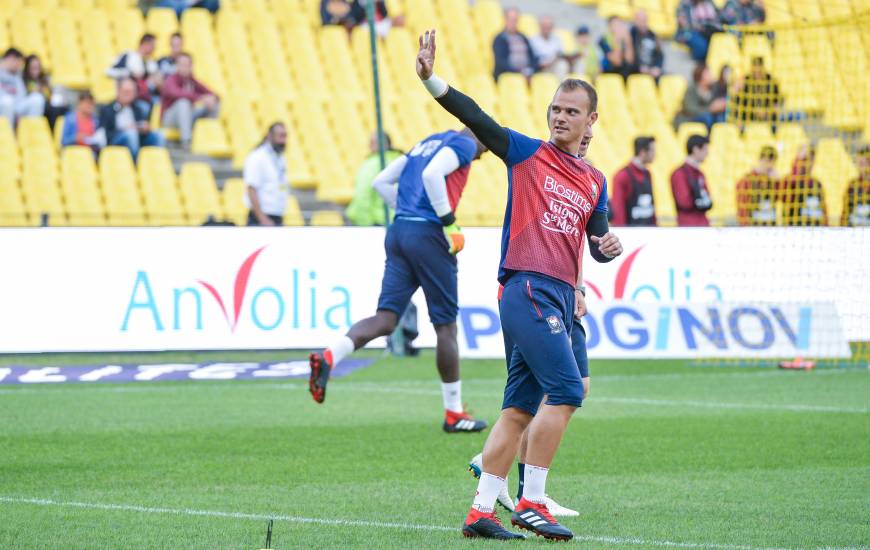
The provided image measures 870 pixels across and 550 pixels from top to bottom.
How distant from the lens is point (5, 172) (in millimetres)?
18438

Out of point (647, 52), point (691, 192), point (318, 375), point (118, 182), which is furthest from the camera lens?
point (647, 52)

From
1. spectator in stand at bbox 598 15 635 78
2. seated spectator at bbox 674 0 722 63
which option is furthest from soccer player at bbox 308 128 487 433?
seated spectator at bbox 674 0 722 63

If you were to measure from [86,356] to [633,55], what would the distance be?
1239 cm

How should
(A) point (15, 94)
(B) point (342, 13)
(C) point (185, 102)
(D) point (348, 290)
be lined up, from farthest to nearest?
(B) point (342, 13)
(C) point (185, 102)
(A) point (15, 94)
(D) point (348, 290)

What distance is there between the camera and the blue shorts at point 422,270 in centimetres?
1052

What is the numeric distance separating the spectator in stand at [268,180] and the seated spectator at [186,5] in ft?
18.9

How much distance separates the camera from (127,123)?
1941cm

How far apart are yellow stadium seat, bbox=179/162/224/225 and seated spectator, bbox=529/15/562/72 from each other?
6.76m

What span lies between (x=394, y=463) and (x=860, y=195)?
33.8 ft

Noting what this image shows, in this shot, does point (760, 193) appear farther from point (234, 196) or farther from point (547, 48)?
point (547, 48)

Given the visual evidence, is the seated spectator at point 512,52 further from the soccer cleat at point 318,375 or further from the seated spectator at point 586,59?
the soccer cleat at point 318,375

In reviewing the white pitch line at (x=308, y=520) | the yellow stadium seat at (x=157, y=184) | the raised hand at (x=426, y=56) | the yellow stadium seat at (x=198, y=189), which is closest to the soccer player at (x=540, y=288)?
the white pitch line at (x=308, y=520)

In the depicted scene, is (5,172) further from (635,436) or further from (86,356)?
(635,436)

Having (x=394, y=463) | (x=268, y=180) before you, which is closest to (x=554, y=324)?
(x=394, y=463)
